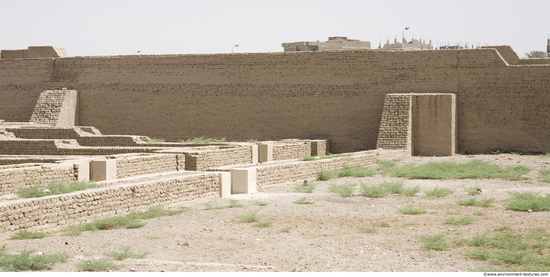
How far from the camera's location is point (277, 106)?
92.8 ft

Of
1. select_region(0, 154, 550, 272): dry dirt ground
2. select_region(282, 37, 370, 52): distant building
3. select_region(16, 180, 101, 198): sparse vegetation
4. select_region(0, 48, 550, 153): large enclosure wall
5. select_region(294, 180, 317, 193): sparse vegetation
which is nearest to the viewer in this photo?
select_region(0, 154, 550, 272): dry dirt ground

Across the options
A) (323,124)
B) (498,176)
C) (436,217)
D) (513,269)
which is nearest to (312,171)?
(498,176)

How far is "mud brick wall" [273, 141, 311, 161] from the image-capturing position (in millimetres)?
23822

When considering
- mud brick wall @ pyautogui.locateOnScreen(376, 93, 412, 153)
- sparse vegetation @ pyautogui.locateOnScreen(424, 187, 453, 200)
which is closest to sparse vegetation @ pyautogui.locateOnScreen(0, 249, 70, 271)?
sparse vegetation @ pyautogui.locateOnScreen(424, 187, 453, 200)

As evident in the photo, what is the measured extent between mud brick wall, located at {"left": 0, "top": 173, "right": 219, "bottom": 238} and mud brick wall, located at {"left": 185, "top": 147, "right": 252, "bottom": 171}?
3.81m

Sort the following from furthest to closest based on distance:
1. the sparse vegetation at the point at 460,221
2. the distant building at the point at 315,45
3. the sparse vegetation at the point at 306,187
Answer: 1. the distant building at the point at 315,45
2. the sparse vegetation at the point at 306,187
3. the sparse vegetation at the point at 460,221

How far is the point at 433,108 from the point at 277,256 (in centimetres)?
1646

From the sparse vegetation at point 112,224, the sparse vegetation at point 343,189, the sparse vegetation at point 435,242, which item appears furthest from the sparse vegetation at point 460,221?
the sparse vegetation at point 112,224

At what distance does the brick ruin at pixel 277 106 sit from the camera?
2264 cm

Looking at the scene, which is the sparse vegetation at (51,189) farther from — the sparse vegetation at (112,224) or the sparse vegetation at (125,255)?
the sparse vegetation at (125,255)

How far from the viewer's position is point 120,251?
9.90 meters

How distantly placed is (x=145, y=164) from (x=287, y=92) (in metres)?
A: 10.9

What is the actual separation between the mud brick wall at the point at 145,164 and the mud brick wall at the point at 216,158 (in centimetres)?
22

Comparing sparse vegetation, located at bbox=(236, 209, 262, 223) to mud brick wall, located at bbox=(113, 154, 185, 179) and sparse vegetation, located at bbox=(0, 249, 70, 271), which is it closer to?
sparse vegetation, located at bbox=(0, 249, 70, 271)
